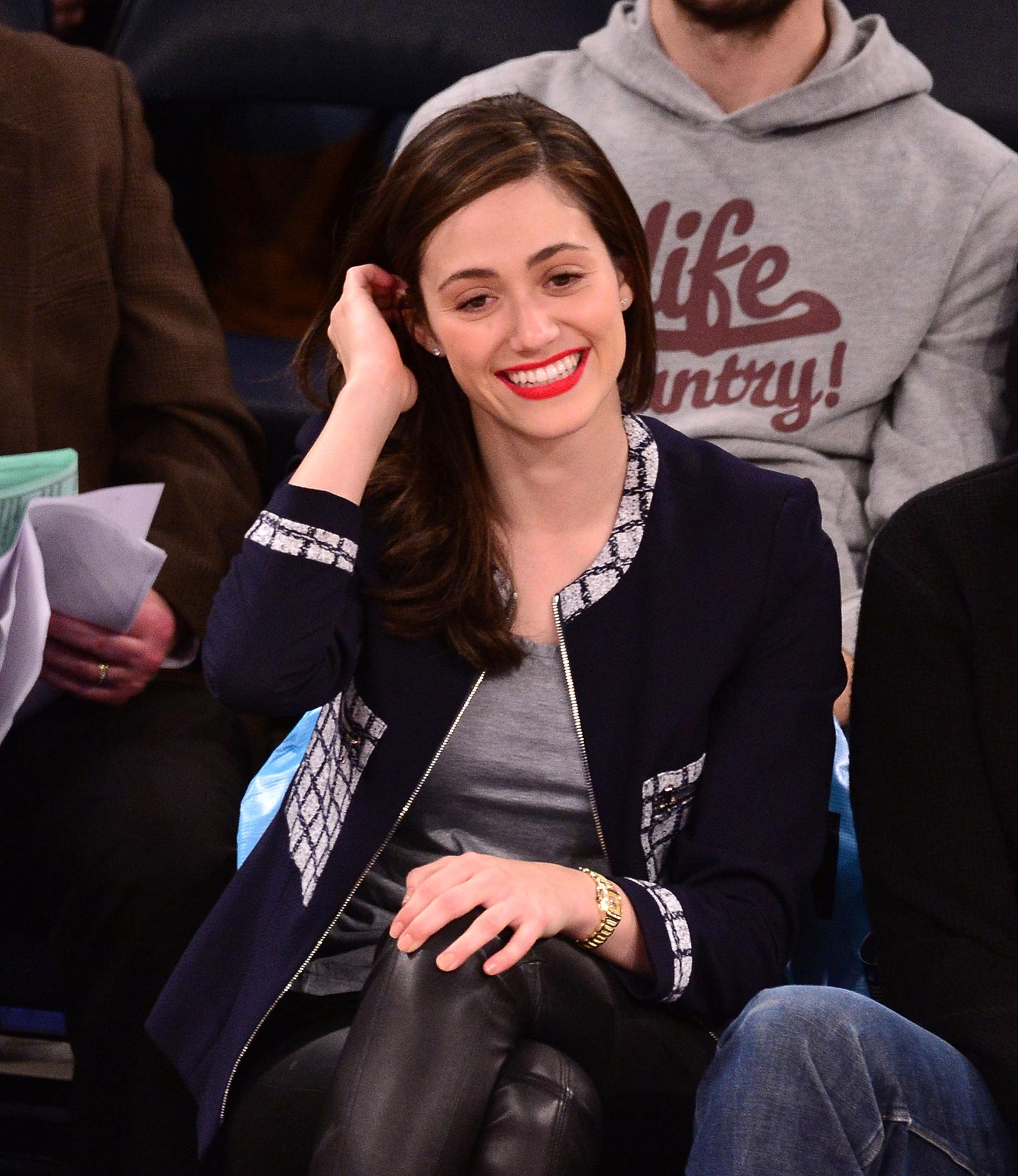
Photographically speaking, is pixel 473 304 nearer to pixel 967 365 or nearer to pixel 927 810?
pixel 927 810

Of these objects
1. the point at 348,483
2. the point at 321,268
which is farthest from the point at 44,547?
the point at 321,268

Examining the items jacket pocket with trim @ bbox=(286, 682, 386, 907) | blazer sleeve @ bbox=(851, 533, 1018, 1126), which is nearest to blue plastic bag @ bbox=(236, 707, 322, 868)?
jacket pocket with trim @ bbox=(286, 682, 386, 907)

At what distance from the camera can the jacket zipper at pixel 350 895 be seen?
4.23ft

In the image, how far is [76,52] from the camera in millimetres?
1795

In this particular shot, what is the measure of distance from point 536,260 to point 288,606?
33 centimetres

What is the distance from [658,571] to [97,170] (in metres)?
0.82

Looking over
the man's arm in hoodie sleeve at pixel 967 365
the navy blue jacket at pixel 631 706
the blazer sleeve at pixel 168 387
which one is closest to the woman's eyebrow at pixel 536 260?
the navy blue jacket at pixel 631 706

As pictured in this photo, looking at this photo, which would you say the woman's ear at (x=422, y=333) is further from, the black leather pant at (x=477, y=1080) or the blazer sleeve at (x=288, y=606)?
the black leather pant at (x=477, y=1080)

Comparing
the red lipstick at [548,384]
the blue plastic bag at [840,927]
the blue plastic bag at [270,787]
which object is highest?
the red lipstick at [548,384]

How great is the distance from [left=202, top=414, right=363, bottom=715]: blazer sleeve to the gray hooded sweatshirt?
0.69 m

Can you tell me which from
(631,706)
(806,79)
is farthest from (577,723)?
(806,79)

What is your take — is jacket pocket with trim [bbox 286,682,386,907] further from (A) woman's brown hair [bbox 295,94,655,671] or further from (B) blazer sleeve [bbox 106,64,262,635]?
(B) blazer sleeve [bbox 106,64,262,635]

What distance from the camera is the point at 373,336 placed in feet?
4.49

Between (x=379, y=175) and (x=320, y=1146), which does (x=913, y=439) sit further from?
(x=320, y=1146)
